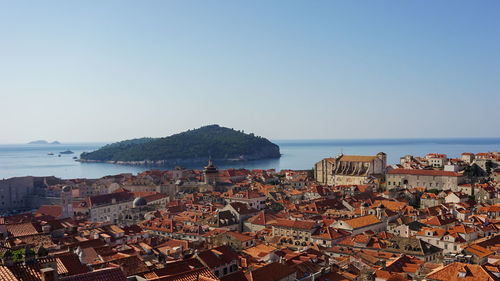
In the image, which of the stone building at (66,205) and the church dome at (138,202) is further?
the church dome at (138,202)

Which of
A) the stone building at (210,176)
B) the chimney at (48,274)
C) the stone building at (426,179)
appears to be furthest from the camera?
the stone building at (210,176)

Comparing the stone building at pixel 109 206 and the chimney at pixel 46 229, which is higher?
the chimney at pixel 46 229

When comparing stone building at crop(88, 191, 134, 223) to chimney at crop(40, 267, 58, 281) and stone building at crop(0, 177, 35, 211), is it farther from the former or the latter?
chimney at crop(40, 267, 58, 281)

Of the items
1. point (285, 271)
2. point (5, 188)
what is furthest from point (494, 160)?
point (5, 188)

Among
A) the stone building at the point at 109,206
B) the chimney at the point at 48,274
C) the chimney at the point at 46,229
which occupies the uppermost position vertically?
the chimney at the point at 48,274

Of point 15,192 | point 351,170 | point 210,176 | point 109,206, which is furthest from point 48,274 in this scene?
point 210,176

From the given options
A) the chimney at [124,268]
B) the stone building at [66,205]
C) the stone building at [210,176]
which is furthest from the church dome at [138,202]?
the chimney at [124,268]

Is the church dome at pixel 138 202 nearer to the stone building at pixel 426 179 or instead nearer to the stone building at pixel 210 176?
the stone building at pixel 210 176

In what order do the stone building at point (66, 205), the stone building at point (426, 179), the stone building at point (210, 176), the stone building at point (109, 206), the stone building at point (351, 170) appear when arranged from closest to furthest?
the stone building at point (66, 205) → the stone building at point (109, 206) → the stone building at point (426, 179) → the stone building at point (351, 170) → the stone building at point (210, 176)
